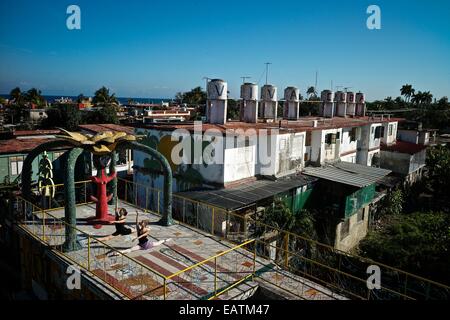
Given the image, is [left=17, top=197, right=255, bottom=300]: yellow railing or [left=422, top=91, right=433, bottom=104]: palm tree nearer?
[left=17, top=197, right=255, bottom=300]: yellow railing

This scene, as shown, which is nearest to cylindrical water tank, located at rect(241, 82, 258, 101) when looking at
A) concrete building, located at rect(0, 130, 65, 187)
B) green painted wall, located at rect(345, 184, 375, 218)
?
green painted wall, located at rect(345, 184, 375, 218)

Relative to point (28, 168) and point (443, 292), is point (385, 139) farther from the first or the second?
point (28, 168)

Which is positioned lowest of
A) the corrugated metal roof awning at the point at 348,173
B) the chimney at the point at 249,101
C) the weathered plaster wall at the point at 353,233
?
the weathered plaster wall at the point at 353,233

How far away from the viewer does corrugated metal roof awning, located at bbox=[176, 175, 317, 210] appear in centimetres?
1694

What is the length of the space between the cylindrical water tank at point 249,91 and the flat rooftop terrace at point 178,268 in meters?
14.2

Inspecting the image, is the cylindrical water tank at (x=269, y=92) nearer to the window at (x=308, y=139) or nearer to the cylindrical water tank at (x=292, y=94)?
the cylindrical water tank at (x=292, y=94)

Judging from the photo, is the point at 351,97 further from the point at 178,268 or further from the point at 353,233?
the point at 178,268

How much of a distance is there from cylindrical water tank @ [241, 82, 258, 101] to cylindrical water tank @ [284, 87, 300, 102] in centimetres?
635

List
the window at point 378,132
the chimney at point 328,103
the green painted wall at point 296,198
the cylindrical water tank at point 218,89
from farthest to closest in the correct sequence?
the chimney at point 328,103 < the window at point 378,132 < the cylindrical water tank at point 218,89 < the green painted wall at point 296,198

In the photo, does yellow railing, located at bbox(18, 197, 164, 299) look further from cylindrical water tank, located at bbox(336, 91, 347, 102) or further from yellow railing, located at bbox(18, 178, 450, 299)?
cylindrical water tank, located at bbox(336, 91, 347, 102)

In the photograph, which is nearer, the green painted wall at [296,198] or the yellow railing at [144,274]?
the yellow railing at [144,274]

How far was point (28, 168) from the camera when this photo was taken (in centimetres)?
1451

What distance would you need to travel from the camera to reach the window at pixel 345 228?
2342 cm

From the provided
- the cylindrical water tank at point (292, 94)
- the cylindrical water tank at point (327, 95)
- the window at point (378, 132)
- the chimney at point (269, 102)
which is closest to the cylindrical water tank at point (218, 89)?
the chimney at point (269, 102)
